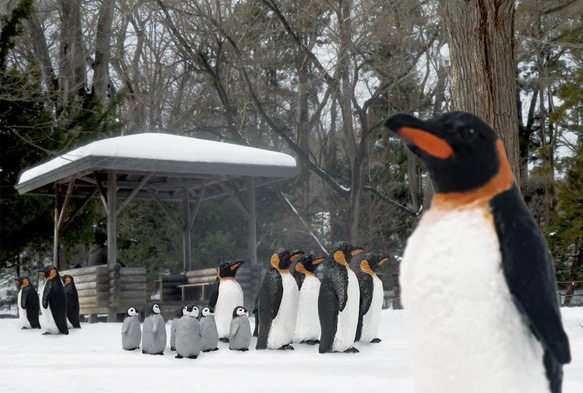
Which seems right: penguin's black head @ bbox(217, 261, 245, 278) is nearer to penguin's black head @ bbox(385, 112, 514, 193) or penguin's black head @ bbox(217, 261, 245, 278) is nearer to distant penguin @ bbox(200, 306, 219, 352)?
distant penguin @ bbox(200, 306, 219, 352)

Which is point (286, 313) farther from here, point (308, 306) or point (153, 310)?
point (153, 310)

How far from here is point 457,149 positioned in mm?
1823

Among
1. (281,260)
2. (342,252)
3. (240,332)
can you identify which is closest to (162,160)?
(281,260)

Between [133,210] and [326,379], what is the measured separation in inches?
633

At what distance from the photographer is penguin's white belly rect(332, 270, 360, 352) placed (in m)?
6.30

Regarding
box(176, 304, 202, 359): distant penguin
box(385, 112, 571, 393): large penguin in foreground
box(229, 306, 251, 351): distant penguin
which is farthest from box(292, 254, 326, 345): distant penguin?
box(385, 112, 571, 393): large penguin in foreground

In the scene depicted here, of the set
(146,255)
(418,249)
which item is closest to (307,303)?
(418,249)

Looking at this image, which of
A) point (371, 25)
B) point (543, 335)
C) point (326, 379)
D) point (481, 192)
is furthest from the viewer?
point (371, 25)

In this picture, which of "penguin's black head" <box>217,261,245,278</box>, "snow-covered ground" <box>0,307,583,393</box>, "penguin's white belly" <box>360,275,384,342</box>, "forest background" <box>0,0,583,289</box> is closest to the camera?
"snow-covered ground" <box>0,307,583,393</box>

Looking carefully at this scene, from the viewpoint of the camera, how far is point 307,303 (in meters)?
7.17

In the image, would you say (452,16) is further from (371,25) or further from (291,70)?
(291,70)

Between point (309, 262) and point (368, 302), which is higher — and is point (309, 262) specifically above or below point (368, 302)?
above

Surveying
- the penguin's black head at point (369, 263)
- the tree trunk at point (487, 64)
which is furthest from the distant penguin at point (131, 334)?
the tree trunk at point (487, 64)

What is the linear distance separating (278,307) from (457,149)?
5072 millimetres
